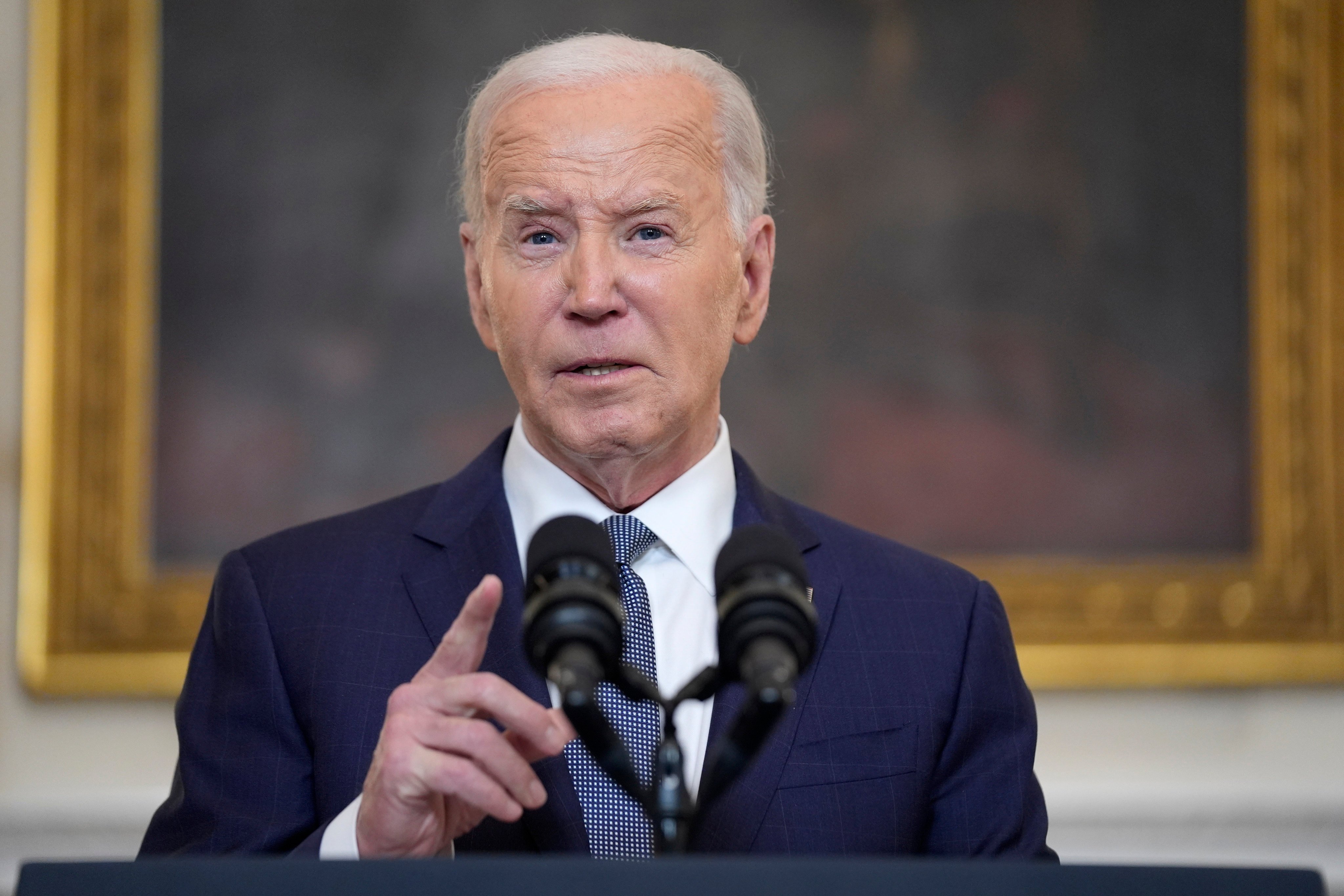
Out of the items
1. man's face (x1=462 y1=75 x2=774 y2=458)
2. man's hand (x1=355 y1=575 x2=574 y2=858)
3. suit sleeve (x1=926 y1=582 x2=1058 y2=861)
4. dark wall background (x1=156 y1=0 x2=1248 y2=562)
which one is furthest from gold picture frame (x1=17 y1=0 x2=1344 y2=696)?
man's hand (x1=355 y1=575 x2=574 y2=858)

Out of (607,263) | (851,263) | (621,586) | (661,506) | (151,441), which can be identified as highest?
(851,263)

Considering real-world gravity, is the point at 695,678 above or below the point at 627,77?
below

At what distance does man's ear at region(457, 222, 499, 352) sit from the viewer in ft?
6.25

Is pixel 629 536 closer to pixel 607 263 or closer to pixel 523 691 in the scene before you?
pixel 523 691

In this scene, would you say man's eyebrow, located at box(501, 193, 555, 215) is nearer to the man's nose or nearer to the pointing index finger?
the man's nose

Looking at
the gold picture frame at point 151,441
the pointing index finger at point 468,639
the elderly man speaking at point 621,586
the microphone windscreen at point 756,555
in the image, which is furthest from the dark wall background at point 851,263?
the microphone windscreen at point 756,555

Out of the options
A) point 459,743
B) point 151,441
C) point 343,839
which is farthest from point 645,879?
point 151,441

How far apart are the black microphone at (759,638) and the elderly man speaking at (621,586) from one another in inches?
24.2

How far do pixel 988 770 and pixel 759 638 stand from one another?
929mm

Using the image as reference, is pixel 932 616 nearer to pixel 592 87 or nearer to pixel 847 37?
pixel 592 87

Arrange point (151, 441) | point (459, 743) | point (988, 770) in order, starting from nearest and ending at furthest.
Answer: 1. point (459, 743)
2. point (988, 770)
3. point (151, 441)

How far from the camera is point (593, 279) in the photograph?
1659mm

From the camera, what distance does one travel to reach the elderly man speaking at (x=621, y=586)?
1624 mm

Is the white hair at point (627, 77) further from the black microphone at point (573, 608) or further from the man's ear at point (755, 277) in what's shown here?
the black microphone at point (573, 608)
